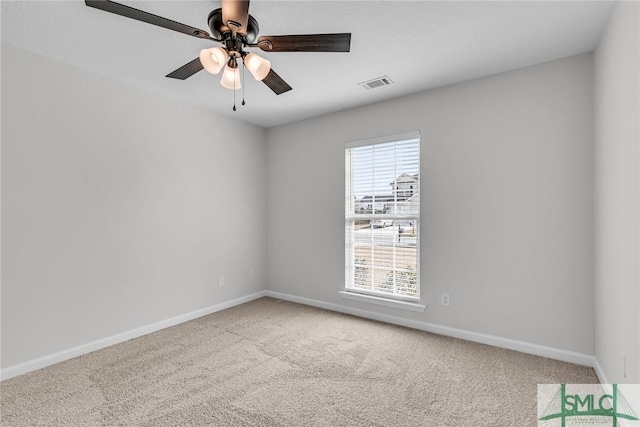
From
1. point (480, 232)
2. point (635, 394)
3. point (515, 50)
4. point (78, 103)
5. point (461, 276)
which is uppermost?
point (515, 50)

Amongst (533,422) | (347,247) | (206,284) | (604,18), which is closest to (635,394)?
(533,422)

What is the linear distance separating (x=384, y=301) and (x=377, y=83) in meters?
2.27

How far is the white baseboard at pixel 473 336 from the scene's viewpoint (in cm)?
250

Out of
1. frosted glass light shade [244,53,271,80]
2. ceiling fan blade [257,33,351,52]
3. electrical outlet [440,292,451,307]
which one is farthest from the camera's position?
electrical outlet [440,292,451,307]

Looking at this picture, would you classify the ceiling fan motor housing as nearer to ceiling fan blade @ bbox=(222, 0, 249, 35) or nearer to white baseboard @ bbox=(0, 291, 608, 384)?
ceiling fan blade @ bbox=(222, 0, 249, 35)

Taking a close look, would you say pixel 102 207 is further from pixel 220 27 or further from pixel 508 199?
pixel 508 199

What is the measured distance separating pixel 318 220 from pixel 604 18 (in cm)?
307

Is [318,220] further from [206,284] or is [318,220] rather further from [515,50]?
[515,50]

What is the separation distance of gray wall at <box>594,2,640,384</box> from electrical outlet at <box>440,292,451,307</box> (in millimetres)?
1094

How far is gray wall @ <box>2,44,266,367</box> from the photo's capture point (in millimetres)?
2400

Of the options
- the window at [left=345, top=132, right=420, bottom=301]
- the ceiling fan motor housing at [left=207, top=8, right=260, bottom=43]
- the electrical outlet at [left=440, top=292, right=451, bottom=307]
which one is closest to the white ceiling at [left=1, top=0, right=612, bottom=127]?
the ceiling fan motor housing at [left=207, top=8, right=260, bottom=43]

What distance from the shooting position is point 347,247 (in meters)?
3.83

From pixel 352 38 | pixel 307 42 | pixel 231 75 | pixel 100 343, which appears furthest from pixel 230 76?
pixel 100 343

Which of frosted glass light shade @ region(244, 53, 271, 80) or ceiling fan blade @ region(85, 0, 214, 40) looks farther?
frosted glass light shade @ region(244, 53, 271, 80)
